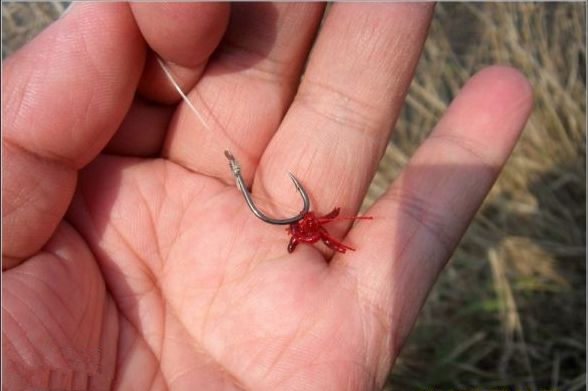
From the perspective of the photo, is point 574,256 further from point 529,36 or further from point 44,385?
point 44,385

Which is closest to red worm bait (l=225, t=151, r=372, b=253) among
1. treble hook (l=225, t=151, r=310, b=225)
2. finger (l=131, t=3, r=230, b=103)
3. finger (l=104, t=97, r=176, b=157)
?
treble hook (l=225, t=151, r=310, b=225)

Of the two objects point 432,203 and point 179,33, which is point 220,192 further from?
point 432,203

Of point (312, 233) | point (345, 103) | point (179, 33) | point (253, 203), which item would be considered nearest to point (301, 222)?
point (312, 233)

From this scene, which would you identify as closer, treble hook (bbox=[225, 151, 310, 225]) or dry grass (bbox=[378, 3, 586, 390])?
treble hook (bbox=[225, 151, 310, 225])

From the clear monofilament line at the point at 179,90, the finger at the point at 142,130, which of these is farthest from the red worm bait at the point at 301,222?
the finger at the point at 142,130

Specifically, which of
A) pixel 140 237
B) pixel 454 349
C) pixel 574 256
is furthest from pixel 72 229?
pixel 574 256

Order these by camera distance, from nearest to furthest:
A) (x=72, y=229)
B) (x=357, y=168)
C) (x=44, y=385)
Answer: (x=44, y=385)
(x=72, y=229)
(x=357, y=168)

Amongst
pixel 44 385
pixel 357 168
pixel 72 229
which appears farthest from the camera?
pixel 357 168

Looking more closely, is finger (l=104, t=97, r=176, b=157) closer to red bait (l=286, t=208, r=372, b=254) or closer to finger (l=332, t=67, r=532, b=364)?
red bait (l=286, t=208, r=372, b=254)
